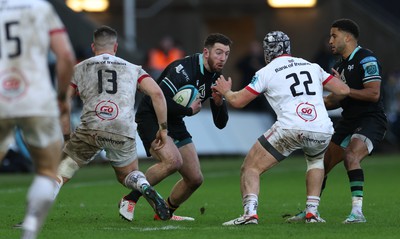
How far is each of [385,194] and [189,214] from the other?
12.6 feet

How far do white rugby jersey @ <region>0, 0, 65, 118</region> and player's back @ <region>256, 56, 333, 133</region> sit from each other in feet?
10.4

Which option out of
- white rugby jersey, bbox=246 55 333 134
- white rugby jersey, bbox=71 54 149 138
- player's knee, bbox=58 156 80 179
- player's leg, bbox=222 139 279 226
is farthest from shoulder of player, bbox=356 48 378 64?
player's knee, bbox=58 156 80 179

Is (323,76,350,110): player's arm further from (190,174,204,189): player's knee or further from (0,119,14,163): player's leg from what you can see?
(0,119,14,163): player's leg

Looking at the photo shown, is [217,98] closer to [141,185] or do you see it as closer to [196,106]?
[196,106]

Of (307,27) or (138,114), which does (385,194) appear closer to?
(138,114)

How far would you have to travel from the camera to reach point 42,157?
28.2 feet

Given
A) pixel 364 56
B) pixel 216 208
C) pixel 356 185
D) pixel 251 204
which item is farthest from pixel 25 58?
pixel 216 208

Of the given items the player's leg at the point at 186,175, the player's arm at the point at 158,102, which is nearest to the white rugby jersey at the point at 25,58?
the player's arm at the point at 158,102

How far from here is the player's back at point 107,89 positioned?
11500mm

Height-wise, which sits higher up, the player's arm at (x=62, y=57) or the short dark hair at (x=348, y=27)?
the player's arm at (x=62, y=57)

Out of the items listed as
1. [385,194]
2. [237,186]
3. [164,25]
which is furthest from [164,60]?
[385,194]

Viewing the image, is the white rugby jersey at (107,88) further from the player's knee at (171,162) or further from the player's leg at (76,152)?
the player's knee at (171,162)

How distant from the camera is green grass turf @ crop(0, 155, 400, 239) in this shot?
34.8ft

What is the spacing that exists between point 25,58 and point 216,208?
5717mm
